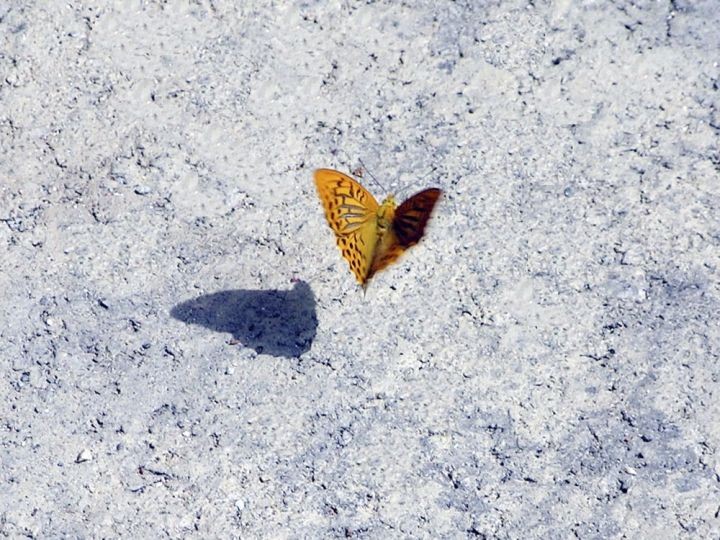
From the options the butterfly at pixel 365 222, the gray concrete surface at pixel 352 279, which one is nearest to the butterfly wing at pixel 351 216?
the butterfly at pixel 365 222

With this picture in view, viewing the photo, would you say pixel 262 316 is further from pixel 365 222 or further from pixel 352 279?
pixel 365 222

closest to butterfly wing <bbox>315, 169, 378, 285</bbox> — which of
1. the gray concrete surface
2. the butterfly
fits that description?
the butterfly

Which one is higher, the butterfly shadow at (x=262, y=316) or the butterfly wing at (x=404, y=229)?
the butterfly wing at (x=404, y=229)

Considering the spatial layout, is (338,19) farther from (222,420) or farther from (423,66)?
(222,420)

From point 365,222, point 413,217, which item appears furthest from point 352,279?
point 413,217

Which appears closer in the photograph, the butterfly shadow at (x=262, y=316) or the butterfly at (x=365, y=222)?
the butterfly at (x=365, y=222)

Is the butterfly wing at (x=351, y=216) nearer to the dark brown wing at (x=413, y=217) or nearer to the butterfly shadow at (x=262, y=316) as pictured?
the dark brown wing at (x=413, y=217)

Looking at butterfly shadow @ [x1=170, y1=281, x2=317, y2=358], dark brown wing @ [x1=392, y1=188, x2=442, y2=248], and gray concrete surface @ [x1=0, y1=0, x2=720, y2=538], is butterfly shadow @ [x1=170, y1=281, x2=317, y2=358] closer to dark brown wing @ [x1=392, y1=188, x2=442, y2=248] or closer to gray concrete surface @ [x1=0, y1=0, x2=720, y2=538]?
gray concrete surface @ [x1=0, y1=0, x2=720, y2=538]
